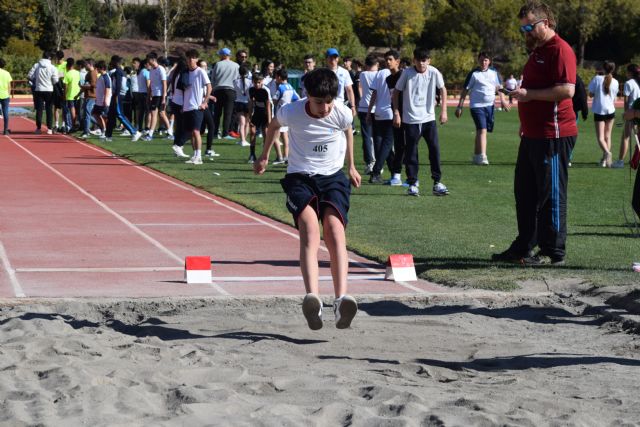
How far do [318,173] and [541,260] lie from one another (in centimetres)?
353

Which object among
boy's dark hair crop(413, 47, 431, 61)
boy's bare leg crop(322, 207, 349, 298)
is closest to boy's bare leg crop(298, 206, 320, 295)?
boy's bare leg crop(322, 207, 349, 298)

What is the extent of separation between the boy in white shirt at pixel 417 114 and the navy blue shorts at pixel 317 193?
8.08 metres

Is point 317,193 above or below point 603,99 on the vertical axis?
below

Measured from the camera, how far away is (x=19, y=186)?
17.0 metres

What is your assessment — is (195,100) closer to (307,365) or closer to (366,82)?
(366,82)

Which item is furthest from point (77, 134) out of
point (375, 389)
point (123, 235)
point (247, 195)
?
point (375, 389)

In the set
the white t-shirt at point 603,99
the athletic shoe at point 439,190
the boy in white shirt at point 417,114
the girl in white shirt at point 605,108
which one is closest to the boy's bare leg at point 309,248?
the boy in white shirt at point 417,114

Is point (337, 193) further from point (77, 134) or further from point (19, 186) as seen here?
point (77, 134)

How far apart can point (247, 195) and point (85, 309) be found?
7793mm

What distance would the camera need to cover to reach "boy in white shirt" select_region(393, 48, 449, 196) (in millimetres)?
15656

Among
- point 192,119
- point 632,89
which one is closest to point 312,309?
point 192,119

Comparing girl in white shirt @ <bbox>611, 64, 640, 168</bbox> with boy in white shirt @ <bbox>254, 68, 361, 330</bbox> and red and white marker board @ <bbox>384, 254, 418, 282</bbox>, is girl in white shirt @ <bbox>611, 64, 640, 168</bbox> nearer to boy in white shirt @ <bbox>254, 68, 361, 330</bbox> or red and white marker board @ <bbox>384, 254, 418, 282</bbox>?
red and white marker board @ <bbox>384, 254, 418, 282</bbox>

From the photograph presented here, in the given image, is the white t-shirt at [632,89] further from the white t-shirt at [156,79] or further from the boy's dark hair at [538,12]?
the white t-shirt at [156,79]

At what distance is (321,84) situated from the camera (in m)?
7.41
